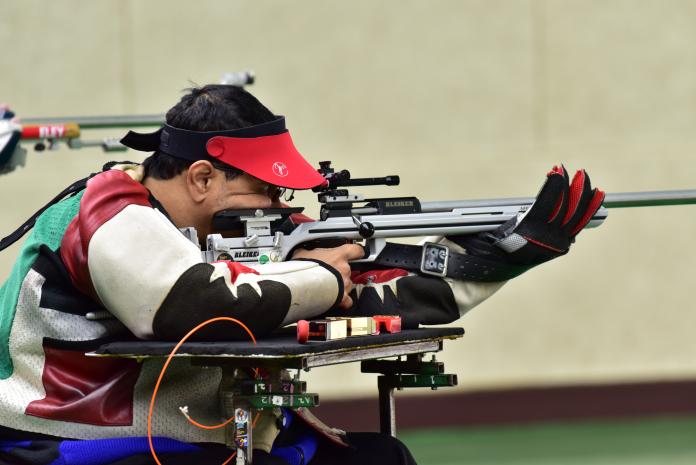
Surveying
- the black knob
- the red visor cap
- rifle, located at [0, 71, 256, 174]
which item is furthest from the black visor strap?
rifle, located at [0, 71, 256, 174]

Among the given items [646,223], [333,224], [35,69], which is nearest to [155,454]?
[333,224]

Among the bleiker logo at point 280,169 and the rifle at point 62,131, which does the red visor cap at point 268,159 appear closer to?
the bleiker logo at point 280,169

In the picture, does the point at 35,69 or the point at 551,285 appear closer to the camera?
the point at 35,69

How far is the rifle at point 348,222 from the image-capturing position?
10.5ft

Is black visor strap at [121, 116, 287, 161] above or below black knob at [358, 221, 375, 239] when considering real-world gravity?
above

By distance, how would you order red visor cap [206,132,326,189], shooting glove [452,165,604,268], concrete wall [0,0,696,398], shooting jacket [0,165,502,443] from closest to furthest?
shooting jacket [0,165,502,443], red visor cap [206,132,326,189], shooting glove [452,165,604,268], concrete wall [0,0,696,398]

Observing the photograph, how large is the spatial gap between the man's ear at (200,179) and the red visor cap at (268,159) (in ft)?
0.13

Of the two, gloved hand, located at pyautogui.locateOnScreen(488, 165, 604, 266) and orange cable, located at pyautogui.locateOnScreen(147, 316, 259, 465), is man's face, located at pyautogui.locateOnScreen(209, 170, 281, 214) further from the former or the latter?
gloved hand, located at pyautogui.locateOnScreen(488, 165, 604, 266)

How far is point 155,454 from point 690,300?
16.7ft

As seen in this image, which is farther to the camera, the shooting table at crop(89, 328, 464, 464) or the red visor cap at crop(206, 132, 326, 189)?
the red visor cap at crop(206, 132, 326, 189)

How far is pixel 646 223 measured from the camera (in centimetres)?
740

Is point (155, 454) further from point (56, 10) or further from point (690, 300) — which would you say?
point (690, 300)

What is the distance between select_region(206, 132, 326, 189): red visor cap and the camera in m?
3.11

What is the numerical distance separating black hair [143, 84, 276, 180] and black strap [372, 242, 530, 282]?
0.50 metres
